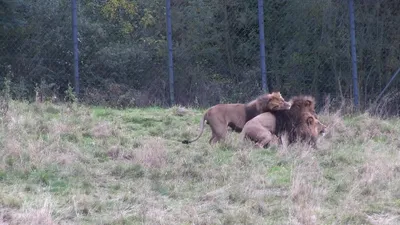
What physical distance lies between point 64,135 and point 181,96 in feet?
15.2

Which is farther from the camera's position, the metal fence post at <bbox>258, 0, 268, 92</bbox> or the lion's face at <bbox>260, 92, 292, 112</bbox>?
the metal fence post at <bbox>258, 0, 268, 92</bbox>

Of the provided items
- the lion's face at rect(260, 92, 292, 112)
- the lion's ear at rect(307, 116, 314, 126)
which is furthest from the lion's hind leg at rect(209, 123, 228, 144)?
the lion's ear at rect(307, 116, 314, 126)

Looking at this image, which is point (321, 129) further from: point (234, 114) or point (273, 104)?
point (234, 114)

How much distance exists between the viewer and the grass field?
24.6 ft

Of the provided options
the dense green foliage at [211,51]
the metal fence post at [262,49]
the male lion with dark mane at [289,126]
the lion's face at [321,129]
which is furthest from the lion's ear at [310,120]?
the dense green foliage at [211,51]

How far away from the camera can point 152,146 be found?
1006 cm

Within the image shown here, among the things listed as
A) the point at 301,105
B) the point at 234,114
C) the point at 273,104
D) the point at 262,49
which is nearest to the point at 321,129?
the point at 301,105

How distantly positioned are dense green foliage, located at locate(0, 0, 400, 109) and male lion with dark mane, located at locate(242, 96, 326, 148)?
3.38m

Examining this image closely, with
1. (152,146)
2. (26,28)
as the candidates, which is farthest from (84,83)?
(152,146)

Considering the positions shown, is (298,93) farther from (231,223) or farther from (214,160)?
(231,223)

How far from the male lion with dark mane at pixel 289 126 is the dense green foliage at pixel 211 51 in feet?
11.1

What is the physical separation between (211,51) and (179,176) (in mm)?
7451

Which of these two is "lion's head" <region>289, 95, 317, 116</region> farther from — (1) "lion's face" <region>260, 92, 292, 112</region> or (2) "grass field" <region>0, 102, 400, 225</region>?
(2) "grass field" <region>0, 102, 400, 225</region>

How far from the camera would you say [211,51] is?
16.1m
